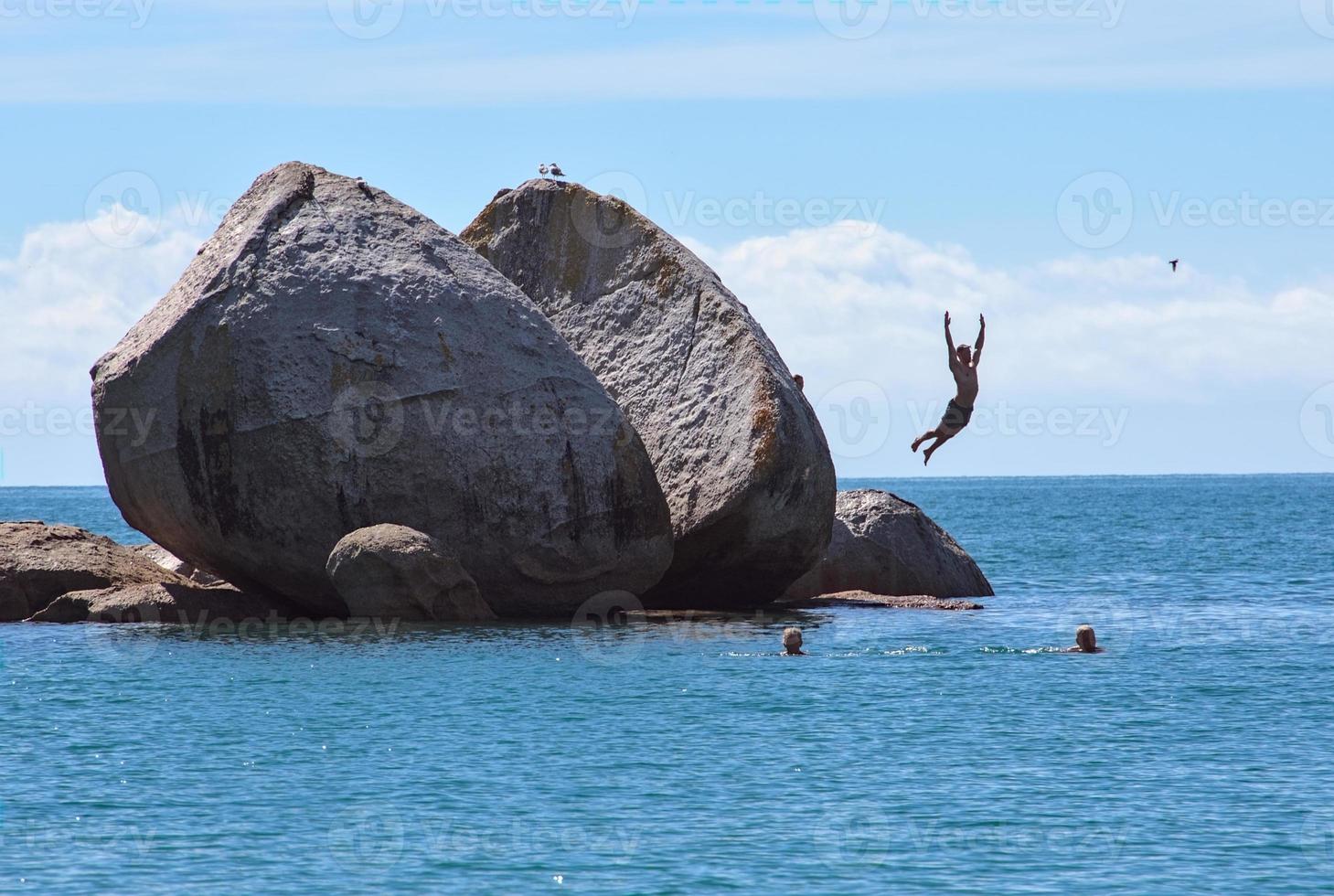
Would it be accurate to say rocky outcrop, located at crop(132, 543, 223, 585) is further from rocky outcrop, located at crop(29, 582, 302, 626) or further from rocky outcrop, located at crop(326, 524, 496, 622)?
rocky outcrop, located at crop(326, 524, 496, 622)

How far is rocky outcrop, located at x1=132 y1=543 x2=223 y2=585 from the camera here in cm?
3322

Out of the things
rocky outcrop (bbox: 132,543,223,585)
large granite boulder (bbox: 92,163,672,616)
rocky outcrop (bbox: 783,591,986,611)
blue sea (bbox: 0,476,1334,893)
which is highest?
large granite boulder (bbox: 92,163,672,616)

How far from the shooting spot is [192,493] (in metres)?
26.9

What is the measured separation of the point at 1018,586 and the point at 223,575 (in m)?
20.1

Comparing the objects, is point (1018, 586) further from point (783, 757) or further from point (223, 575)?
point (783, 757)

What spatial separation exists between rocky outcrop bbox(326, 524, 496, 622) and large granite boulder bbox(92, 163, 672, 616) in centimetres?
81

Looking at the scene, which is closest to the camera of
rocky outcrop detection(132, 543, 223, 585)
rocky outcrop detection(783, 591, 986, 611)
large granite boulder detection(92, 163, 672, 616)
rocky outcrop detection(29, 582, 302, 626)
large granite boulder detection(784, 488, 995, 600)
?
large granite boulder detection(92, 163, 672, 616)

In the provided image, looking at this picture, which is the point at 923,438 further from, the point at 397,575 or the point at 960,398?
the point at 397,575

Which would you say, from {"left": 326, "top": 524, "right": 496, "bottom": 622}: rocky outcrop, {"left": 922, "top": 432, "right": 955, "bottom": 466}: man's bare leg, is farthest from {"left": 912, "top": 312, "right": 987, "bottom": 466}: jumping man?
{"left": 326, "top": 524, "right": 496, "bottom": 622}: rocky outcrop

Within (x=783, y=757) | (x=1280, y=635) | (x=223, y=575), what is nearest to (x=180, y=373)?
(x=223, y=575)

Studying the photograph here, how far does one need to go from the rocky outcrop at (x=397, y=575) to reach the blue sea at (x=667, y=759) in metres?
0.47

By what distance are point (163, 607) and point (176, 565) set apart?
718 cm

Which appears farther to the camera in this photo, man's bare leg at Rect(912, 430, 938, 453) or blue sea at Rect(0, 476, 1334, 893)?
man's bare leg at Rect(912, 430, 938, 453)

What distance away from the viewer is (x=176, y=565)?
3531 cm
